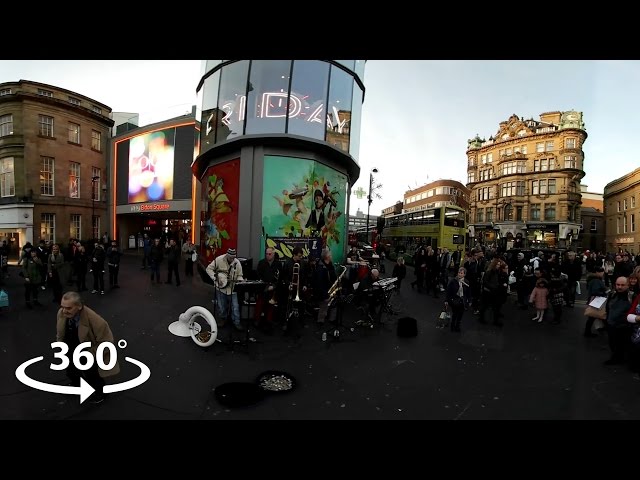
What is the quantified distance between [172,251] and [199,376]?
733 centimetres

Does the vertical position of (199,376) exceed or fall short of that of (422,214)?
it falls short

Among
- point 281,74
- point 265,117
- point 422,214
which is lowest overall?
point 422,214

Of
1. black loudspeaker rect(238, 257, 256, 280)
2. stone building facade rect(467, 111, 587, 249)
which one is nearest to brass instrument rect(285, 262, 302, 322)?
black loudspeaker rect(238, 257, 256, 280)

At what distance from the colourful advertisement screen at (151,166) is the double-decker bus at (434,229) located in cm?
1611

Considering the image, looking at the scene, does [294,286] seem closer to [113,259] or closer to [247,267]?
[247,267]

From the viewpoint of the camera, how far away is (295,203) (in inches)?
392

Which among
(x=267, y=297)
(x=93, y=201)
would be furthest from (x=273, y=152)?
(x=93, y=201)

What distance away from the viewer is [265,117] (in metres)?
9.74

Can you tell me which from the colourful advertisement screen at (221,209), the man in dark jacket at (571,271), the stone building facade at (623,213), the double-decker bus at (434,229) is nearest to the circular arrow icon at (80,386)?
the colourful advertisement screen at (221,209)
